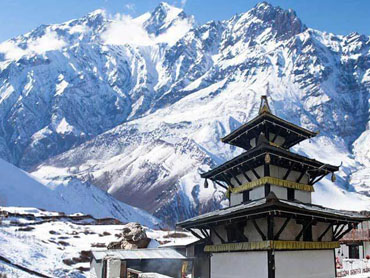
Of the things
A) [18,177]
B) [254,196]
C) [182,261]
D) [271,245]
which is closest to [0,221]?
[182,261]

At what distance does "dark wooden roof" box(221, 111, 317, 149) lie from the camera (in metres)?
33.3

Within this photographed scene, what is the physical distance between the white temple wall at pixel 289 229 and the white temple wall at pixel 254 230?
75 cm

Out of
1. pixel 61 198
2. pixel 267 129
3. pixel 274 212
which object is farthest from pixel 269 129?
pixel 61 198

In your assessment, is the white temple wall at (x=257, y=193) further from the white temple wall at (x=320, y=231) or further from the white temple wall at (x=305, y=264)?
the white temple wall at (x=305, y=264)

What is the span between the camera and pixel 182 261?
38781mm

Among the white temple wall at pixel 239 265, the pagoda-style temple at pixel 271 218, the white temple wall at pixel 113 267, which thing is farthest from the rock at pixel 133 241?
the white temple wall at pixel 239 265

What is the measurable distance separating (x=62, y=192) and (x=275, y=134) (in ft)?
402

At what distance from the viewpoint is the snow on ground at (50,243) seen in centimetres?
4456

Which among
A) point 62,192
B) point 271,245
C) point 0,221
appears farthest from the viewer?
point 62,192

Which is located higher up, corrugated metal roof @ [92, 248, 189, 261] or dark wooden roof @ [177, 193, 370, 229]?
dark wooden roof @ [177, 193, 370, 229]

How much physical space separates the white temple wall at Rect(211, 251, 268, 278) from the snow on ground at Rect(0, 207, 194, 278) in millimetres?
19348

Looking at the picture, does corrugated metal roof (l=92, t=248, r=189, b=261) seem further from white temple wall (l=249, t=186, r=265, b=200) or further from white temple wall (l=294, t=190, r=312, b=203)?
white temple wall (l=294, t=190, r=312, b=203)

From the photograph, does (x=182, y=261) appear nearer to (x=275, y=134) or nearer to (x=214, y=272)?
(x=214, y=272)

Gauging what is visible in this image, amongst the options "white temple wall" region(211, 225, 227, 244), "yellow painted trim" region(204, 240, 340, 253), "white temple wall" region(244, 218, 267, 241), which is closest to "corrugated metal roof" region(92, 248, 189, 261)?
"white temple wall" region(211, 225, 227, 244)
